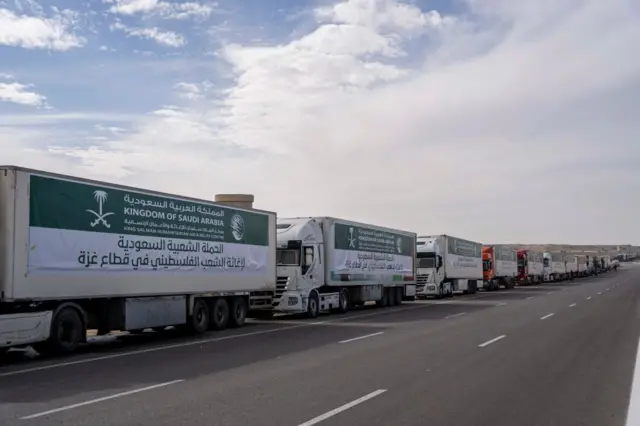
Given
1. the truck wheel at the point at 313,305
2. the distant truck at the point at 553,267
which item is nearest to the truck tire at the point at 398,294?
the truck wheel at the point at 313,305

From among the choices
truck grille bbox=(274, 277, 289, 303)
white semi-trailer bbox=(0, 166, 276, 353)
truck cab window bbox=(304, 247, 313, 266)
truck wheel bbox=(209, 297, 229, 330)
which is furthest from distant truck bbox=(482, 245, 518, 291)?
truck wheel bbox=(209, 297, 229, 330)

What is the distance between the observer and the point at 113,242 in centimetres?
1694

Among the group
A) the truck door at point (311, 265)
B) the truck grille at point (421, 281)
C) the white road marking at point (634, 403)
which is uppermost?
the truck door at point (311, 265)

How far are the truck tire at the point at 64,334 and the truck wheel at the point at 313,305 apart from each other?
1217 cm

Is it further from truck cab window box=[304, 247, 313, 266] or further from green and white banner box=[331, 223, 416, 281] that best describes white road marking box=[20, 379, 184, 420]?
green and white banner box=[331, 223, 416, 281]

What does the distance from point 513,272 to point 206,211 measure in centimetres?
5129

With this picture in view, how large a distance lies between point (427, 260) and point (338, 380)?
109 ft

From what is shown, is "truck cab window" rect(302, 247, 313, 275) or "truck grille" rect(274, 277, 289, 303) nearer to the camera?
"truck grille" rect(274, 277, 289, 303)

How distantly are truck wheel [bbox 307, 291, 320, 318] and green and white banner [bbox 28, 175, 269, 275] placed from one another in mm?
4298

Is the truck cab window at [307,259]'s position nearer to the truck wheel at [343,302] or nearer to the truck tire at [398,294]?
the truck wheel at [343,302]

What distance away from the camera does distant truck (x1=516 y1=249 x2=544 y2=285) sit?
239 ft

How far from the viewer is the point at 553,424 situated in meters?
8.23

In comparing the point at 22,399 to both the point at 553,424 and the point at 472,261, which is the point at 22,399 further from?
the point at 472,261

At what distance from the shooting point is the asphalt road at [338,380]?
862cm
